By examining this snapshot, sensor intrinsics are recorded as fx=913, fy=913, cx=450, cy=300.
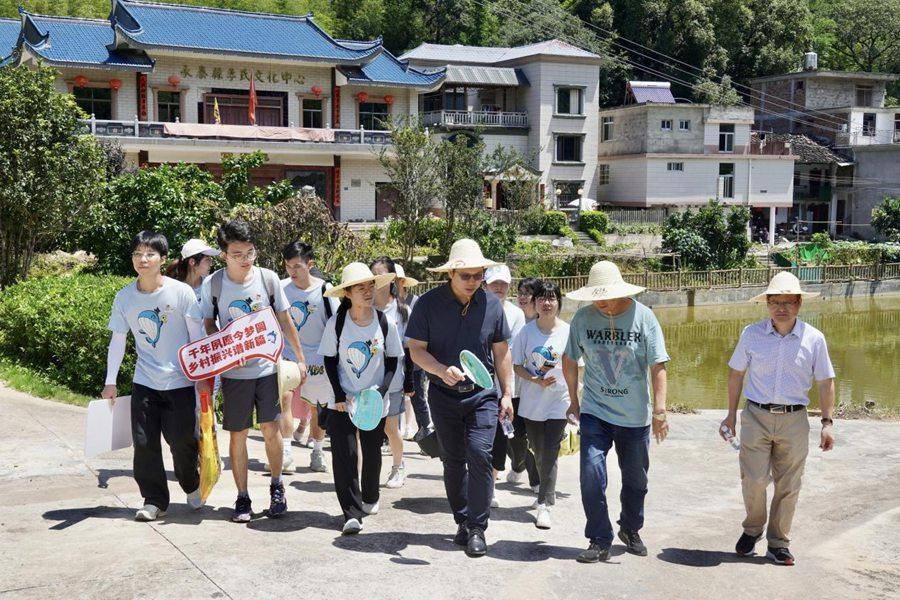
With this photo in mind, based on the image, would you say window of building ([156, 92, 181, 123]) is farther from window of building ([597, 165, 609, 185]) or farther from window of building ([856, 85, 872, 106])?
window of building ([856, 85, 872, 106])

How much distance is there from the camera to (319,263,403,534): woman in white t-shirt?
224 inches

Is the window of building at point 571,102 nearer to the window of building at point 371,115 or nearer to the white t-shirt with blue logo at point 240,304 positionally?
the window of building at point 371,115

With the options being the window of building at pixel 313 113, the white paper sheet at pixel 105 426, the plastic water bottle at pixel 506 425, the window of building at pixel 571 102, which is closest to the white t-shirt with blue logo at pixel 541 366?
the plastic water bottle at pixel 506 425

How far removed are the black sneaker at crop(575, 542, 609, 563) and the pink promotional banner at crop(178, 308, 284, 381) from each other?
224 centimetres

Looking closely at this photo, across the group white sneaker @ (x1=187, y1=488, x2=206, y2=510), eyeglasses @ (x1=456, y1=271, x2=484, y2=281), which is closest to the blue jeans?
eyeglasses @ (x1=456, y1=271, x2=484, y2=281)

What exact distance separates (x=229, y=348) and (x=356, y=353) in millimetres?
787

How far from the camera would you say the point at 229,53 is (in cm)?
3328

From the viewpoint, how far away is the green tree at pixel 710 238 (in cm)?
3281

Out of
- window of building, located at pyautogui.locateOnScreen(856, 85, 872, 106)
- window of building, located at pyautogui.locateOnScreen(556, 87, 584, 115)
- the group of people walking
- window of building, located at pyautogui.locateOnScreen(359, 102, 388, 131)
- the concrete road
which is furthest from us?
window of building, located at pyautogui.locateOnScreen(856, 85, 872, 106)

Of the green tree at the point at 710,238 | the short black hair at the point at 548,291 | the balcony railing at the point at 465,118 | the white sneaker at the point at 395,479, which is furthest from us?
the balcony railing at the point at 465,118

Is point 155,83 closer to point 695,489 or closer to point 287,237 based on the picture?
point 287,237

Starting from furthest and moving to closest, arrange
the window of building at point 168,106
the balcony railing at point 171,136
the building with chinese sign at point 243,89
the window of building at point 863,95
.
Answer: the window of building at point 863,95
the window of building at point 168,106
the building with chinese sign at point 243,89
the balcony railing at point 171,136

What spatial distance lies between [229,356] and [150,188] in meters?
11.4

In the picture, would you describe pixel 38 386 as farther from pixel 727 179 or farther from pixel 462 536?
pixel 727 179
